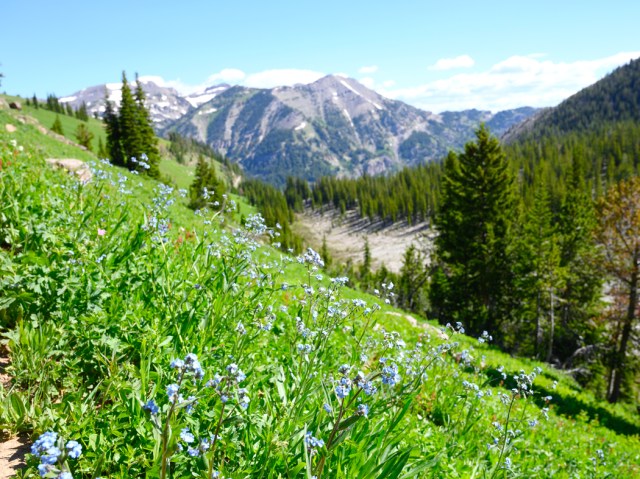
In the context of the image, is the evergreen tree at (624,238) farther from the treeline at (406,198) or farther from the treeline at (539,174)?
the treeline at (406,198)

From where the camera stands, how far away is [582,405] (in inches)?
636

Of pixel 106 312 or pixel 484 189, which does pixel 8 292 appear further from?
pixel 484 189

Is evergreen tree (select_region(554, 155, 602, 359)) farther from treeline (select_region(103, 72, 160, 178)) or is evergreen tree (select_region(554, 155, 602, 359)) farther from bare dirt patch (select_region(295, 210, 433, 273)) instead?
bare dirt patch (select_region(295, 210, 433, 273))

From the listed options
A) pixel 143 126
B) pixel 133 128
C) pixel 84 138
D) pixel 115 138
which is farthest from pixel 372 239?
pixel 133 128

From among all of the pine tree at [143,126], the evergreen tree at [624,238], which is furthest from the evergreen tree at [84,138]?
the evergreen tree at [624,238]

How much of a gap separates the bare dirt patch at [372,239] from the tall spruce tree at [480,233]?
10127 centimetres

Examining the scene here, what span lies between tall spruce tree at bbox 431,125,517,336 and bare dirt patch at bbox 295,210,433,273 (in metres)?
101

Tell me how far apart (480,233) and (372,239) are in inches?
5493

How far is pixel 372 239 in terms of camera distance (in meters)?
170

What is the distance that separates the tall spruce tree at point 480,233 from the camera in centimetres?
3070

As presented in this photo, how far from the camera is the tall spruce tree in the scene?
3070 cm

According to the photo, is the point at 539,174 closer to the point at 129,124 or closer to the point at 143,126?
the point at 143,126

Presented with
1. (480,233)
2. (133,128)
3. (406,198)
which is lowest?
(406,198)

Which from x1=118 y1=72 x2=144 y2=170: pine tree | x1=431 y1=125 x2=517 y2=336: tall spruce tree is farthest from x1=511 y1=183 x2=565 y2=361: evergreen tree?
x1=118 y1=72 x2=144 y2=170: pine tree
